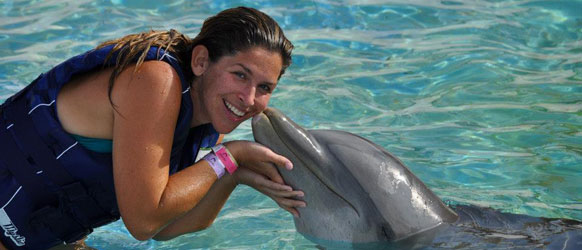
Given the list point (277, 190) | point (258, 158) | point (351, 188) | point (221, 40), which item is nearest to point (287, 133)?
point (258, 158)

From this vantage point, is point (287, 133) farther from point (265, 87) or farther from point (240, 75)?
point (240, 75)

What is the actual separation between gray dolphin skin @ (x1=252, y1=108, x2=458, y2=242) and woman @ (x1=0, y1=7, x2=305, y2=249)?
0.10 meters

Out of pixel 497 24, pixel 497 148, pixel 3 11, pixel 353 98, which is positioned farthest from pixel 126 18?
pixel 497 148

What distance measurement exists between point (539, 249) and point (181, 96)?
77.0 inches

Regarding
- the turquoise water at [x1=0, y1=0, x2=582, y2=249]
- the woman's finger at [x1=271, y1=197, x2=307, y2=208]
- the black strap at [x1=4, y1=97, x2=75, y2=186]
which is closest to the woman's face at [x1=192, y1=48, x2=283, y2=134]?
the woman's finger at [x1=271, y1=197, x2=307, y2=208]

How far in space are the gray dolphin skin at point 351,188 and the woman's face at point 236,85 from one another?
0.12 meters

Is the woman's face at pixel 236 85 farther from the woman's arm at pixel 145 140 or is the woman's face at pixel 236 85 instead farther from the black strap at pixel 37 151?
the black strap at pixel 37 151

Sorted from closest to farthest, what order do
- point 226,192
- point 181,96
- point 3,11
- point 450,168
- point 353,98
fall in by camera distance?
point 181,96
point 226,192
point 450,168
point 353,98
point 3,11

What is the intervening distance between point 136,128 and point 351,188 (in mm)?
1163

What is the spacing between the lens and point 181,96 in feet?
13.4

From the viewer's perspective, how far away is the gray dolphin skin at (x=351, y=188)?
4.30 meters

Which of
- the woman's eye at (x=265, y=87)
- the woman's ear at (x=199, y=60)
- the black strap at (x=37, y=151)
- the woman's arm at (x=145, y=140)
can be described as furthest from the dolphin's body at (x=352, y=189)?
the black strap at (x=37, y=151)

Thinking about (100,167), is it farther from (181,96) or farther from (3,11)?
(3,11)

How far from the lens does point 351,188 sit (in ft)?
14.2
